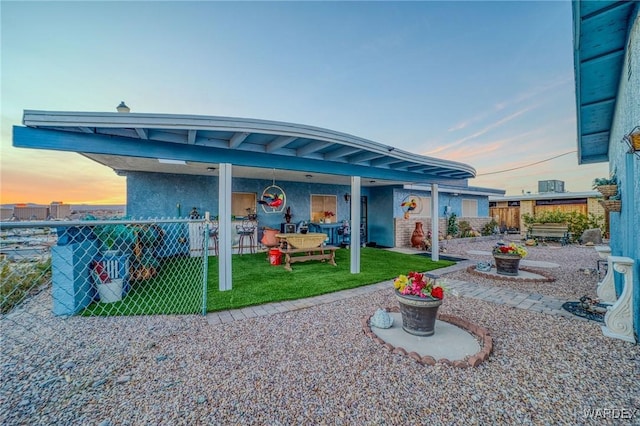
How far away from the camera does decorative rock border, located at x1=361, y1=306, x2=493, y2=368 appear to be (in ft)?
7.50

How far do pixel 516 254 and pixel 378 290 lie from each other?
3.32 metres

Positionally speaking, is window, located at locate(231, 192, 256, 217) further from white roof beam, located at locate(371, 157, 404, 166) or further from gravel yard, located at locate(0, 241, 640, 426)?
gravel yard, located at locate(0, 241, 640, 426)

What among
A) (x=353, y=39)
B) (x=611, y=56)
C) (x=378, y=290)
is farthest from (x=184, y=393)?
(x=353, y=39)

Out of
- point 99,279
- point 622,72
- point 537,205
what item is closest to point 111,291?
point 99,279

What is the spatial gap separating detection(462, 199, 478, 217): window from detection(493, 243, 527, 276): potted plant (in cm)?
833

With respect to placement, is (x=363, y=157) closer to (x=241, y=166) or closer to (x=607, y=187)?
(x=241, y=166)

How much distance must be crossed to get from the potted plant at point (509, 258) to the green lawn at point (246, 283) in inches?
53.5

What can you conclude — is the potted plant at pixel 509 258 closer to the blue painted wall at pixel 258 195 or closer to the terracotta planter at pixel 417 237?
the terracotta planter at pixel 417 237

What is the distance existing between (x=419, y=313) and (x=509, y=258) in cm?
409

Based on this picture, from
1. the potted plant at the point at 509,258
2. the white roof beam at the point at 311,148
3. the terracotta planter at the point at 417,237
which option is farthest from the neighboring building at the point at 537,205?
the white roof beam at the point at 311,148

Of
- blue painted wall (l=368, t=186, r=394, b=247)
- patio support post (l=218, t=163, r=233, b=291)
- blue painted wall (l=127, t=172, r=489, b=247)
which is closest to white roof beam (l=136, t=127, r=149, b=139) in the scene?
patio support post (l=218, t=163, r=233, b=291)

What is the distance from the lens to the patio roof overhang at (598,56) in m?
2.62

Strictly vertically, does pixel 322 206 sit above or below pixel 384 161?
below

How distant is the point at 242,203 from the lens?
8.90 metres
